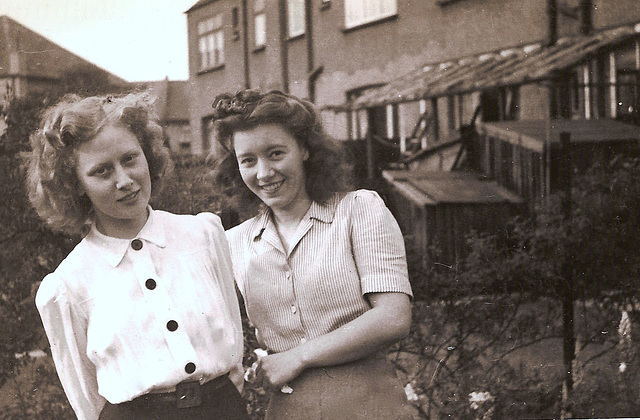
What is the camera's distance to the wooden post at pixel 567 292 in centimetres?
329

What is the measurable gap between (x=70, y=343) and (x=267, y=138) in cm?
→ 99

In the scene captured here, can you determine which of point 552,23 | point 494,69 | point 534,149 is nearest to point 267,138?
point 494,69

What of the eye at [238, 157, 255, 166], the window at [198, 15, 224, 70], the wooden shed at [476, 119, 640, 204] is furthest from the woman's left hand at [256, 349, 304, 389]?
the window at [198, 15, 224, 70]

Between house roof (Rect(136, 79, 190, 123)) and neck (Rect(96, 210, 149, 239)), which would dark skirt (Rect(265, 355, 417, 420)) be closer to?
neck (Rect(96, 210, 149, 239))

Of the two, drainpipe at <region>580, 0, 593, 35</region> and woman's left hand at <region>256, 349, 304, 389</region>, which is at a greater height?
drainpipe at <region>580, 0, 593, 35</region>

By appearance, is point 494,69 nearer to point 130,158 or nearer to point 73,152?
point 130,158

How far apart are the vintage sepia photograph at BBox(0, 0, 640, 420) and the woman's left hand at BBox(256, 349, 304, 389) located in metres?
0.05

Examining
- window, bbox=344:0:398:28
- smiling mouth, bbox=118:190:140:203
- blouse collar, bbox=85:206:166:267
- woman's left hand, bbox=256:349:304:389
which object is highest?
window, bbox=344:0:398:28

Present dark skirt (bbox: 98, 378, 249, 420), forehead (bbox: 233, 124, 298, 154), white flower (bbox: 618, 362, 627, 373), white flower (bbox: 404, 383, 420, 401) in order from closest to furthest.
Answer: dark skirt (bbox: 98, 378, 249, 420)
forehead (bbox: 233, 124, 298, 154)
white flower (bbox: 404, 383, 420, 401)
white flower (bbox: 618, 362, 627, 373)

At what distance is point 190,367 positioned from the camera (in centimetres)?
249

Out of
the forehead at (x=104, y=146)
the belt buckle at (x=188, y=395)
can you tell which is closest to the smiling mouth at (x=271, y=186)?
the forehead at (x=104, y=146)

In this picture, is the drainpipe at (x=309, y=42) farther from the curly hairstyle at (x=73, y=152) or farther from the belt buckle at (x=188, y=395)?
the belt buckle at (x=188, y=395)

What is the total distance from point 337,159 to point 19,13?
157 cm

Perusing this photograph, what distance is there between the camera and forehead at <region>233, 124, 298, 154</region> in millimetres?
2736
